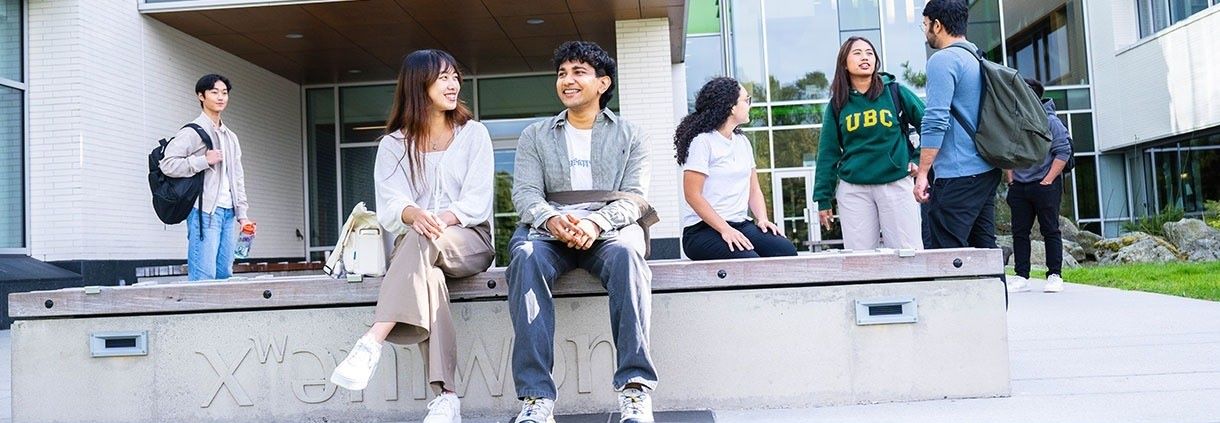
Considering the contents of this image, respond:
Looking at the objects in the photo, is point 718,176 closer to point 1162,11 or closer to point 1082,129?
point 1162,11

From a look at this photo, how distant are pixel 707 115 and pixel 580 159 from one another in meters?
1.09

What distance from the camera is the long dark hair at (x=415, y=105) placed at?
3.92 m

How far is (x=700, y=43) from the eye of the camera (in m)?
21.3

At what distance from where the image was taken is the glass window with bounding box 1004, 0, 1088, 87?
22969 millimetres

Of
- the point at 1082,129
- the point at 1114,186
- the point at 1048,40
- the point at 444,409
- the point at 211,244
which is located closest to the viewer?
the point at 444,409

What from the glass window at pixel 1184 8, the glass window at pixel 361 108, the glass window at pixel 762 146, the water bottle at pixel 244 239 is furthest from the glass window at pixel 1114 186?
the water bottle at pixel 244 239

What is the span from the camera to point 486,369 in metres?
3.75

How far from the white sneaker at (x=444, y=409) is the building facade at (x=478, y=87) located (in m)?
7.29

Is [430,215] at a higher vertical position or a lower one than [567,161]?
lower

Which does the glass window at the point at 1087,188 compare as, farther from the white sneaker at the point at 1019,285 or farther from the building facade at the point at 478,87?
the white sneaker at the point at 1019,285

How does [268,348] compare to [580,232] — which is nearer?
[580,232]

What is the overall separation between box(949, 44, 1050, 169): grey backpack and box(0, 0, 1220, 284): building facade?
688cm

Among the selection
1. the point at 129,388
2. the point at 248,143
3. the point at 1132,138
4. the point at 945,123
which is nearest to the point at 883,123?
the point at 945,123

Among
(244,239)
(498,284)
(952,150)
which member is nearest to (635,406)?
(498,284)
